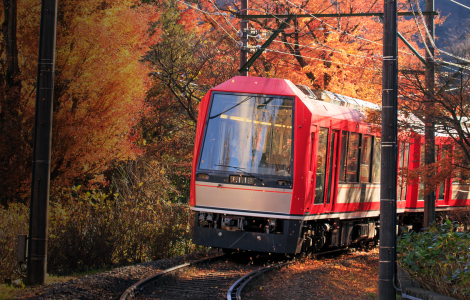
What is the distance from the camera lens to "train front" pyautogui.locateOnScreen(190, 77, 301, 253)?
10461 mm

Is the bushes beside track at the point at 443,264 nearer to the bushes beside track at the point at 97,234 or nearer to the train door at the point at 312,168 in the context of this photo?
the train door at the point at 312,168

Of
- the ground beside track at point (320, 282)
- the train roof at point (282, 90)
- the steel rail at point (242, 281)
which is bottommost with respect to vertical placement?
the ground beside track at point (320, 282)

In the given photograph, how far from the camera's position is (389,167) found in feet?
25.6

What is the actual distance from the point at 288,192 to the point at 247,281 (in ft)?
6.75

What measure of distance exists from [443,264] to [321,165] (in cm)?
431

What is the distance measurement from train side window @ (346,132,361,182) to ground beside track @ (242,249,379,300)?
78.4 inches

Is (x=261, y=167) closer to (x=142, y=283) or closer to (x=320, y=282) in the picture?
(x=320, y=282)

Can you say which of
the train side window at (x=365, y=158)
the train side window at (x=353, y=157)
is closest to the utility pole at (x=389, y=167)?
the train side window at (x=353, y=157)

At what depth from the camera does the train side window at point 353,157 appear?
1273 cm

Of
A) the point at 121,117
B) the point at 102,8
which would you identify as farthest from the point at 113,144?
the point at 102,8

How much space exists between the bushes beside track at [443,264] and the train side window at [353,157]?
152 inches

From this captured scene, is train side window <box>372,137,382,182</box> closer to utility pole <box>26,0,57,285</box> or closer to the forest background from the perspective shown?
the forest background

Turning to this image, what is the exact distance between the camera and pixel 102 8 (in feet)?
50.2

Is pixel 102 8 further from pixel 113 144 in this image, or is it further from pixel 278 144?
pixel 278 144
